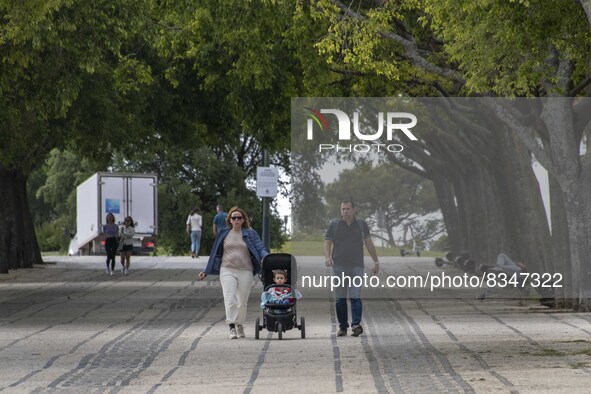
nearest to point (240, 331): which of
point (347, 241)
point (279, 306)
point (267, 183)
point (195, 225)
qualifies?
point (279, 306)

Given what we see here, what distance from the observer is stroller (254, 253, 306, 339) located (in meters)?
19.4

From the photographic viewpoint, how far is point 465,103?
31.6m

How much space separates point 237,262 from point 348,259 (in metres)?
1.44

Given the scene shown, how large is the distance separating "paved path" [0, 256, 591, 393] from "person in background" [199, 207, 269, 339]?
47cm

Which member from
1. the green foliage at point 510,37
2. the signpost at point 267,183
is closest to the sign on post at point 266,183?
the signpost at point 267,183

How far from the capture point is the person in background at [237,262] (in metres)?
19.7

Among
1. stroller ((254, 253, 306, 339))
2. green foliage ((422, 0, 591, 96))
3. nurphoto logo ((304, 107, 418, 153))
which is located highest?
green foliage ((422, 0, 591, 96))

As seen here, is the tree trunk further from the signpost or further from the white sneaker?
the white sneaker

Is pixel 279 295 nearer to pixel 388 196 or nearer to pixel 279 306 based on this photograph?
pixel 279 306

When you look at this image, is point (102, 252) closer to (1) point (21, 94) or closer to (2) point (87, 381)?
(1) point (21, 94)

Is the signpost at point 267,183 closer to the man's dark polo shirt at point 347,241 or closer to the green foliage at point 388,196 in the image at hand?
the green foliage at point 388,196

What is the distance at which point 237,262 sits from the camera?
1983 centimetres

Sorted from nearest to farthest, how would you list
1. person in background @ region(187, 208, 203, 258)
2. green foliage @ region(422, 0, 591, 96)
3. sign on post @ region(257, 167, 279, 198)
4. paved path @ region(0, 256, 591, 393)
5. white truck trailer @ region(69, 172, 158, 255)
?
paved path @ region(0, 256, 591, 393) → green foliage @ region(422, 0, 591, 96) → sign on post @ region(257, 167, 279, 198) → person in background @ region(187, 208, 203, 258) → white truck trailer @ region(69, 172, 158, 255)

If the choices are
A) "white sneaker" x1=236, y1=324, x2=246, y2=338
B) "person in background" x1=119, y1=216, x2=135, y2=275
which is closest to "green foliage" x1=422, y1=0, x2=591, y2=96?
"white sneaker" x1=236, y1=324, x2=246, y2=338
